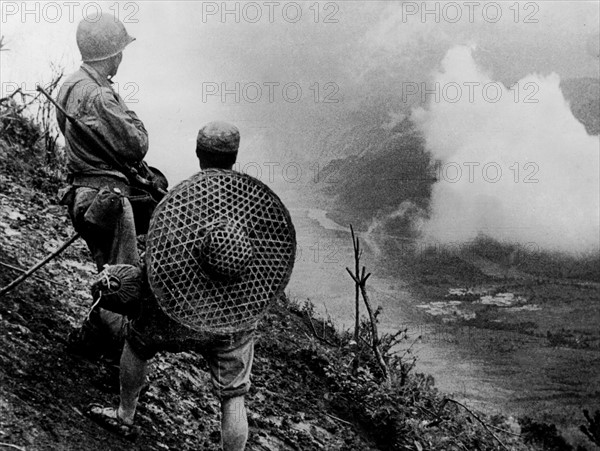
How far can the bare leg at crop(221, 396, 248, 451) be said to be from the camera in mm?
3037

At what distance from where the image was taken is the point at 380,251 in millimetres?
27781

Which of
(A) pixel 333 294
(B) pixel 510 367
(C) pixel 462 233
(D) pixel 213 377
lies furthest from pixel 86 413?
(C) pixel 462 233

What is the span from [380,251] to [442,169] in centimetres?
409

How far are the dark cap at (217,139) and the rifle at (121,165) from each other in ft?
2.11

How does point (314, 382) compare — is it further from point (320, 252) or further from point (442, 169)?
point (442, 169)

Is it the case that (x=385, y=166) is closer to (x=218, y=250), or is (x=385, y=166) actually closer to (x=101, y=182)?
(x=101, y=182)

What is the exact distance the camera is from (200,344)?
297 cm

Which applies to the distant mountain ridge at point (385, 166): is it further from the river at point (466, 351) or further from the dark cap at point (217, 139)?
the dark cap at point (217, 139)

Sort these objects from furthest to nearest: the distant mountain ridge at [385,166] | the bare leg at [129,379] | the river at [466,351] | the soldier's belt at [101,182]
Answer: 1. the distant mountain ridge at [385,166]
2. the river at [466,351]
3. the soldier's belt at [101,182]
4. the bare leg at [129,379]

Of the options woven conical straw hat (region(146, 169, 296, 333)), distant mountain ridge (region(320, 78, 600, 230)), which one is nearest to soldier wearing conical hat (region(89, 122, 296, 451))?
woven conical straw hat (region(146, 169, 296, 333))

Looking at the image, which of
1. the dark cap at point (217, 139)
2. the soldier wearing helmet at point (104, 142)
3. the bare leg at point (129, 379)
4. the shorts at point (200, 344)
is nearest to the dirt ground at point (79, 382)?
the bare leg at point (129, 379)

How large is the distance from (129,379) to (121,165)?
1.05 metres

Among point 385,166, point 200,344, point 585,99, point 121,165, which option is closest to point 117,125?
point 121,165

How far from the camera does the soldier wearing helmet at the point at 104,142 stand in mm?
3312
